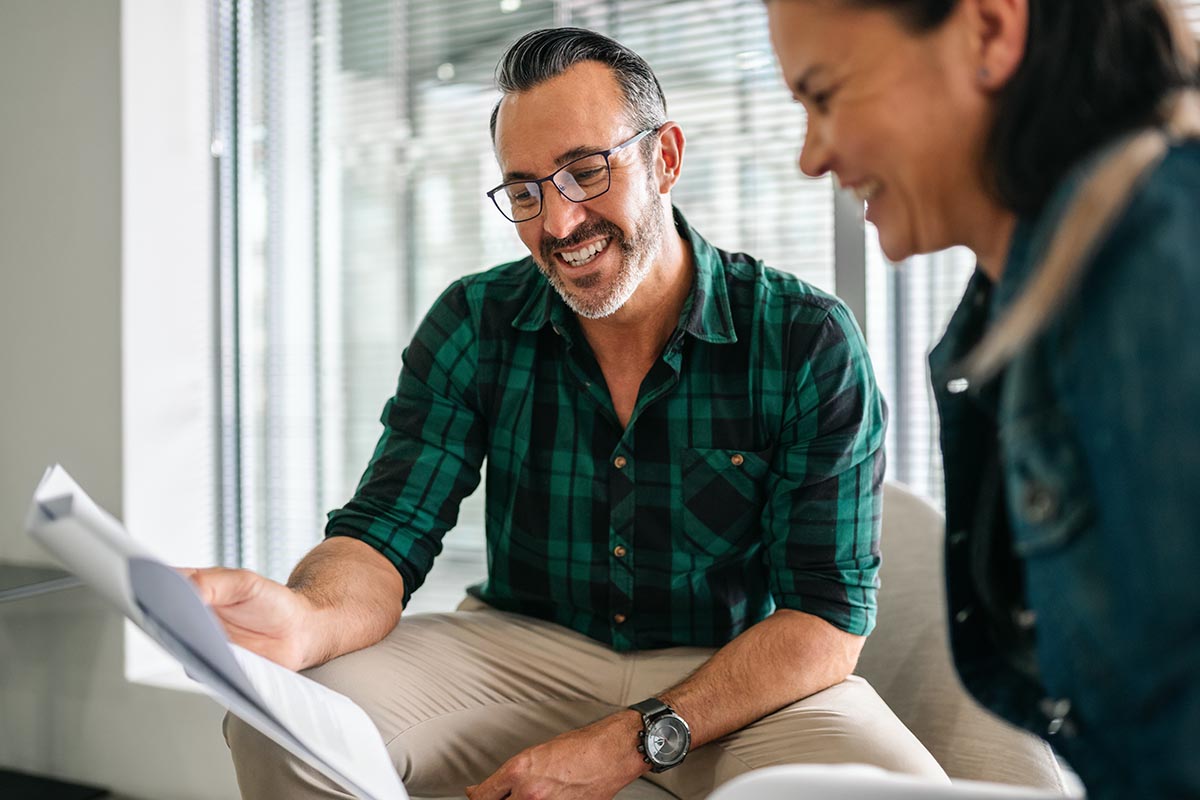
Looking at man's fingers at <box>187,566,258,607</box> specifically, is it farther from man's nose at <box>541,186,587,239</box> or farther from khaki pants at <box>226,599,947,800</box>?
man's nose at <box>541,186,587,239</box>

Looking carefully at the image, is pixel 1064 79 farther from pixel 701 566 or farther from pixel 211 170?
pixel 211 170

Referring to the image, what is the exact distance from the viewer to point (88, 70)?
230cm

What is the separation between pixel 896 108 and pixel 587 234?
80 cm

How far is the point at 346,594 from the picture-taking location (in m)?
1.33

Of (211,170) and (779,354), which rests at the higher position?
(211,170)

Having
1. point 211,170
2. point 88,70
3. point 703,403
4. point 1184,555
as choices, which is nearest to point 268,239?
point 211,170

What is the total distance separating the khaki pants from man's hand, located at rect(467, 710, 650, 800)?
0.49 feet

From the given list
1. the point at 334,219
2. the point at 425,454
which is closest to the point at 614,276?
the point at 425,454

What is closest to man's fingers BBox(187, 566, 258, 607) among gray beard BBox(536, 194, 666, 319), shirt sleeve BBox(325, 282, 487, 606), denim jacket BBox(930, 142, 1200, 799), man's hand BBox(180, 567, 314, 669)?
man's hand BBox(180, 567, 314, 669)

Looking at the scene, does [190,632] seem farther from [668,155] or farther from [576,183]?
[668,155]

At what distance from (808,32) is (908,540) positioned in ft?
3.20

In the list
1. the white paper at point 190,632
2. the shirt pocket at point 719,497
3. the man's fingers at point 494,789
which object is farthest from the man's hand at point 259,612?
the shirt pocket at point 719,497

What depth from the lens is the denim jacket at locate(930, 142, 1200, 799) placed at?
1.64 feet

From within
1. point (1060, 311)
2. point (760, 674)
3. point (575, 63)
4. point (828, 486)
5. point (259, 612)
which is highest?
point (575, 63)
